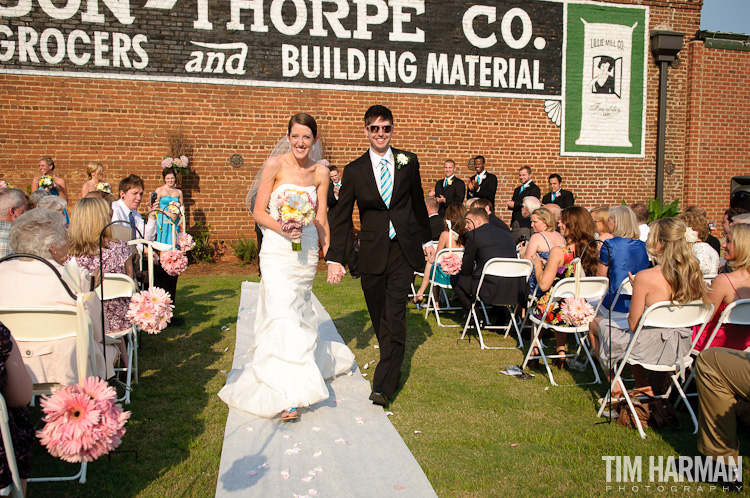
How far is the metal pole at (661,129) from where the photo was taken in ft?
48.1

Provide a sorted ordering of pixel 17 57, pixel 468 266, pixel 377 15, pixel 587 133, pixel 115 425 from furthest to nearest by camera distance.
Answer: pixel 587 133
pixel 377 15
pixel 17 57
pixel 468 266
pixel 115 425

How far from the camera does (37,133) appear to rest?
11.8 m

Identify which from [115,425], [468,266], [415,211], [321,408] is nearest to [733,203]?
[468,266]

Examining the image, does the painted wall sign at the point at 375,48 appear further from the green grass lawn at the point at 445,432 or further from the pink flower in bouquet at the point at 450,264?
the green grass lawn at the point at 445,432

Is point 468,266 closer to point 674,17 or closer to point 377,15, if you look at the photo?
point 377,15

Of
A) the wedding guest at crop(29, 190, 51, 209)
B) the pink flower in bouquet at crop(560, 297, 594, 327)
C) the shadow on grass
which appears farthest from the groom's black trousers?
the wedding guest at crop(29, 190, 51, 209)

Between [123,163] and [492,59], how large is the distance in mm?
8866

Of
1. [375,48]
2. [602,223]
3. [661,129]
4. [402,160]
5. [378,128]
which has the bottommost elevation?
[602,223]

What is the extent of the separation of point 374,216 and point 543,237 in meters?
2.39

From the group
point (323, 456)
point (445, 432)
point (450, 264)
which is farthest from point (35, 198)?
point (445, 432)

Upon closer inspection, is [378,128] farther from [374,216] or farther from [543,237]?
[543,237]

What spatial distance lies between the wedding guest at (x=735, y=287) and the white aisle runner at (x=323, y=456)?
2.60 meters

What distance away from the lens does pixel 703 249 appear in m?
6.19

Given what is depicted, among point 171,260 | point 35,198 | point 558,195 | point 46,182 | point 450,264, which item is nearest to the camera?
point 171,260
